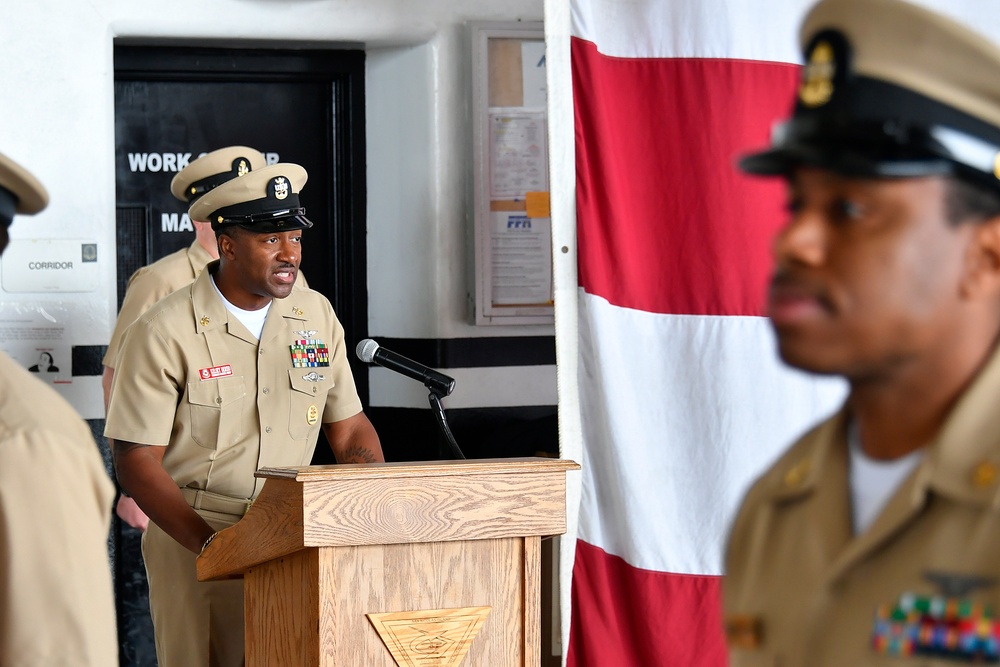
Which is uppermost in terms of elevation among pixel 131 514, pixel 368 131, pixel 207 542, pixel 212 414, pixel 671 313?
pixel 368 131

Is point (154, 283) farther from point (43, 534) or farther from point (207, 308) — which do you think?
point (43, 534)

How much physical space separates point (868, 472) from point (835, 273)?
0.49ft

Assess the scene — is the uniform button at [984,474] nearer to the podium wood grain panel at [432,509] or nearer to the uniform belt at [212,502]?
the podium wood grain panel at [432,509]

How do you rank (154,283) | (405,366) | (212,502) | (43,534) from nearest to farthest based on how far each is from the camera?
(43,534), (405,366), (212,502), (154,283)

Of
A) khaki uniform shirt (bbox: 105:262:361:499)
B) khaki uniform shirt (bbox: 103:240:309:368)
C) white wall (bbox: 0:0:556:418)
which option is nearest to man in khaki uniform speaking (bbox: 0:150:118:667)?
khaki uniform shirt (bbox: 105:262:361:499)

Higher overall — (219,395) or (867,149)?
(867,149)

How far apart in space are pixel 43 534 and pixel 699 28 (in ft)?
7.69

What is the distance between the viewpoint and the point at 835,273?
0.79 m

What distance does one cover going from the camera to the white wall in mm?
3865

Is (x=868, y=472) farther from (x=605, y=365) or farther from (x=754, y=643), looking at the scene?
(x=605, y=365)

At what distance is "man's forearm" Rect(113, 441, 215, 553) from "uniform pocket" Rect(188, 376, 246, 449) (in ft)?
0.40

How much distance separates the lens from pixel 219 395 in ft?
9.27

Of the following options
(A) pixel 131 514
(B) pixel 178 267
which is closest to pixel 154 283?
(B) pixel 178 267

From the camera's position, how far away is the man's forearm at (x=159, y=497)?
262 cm
